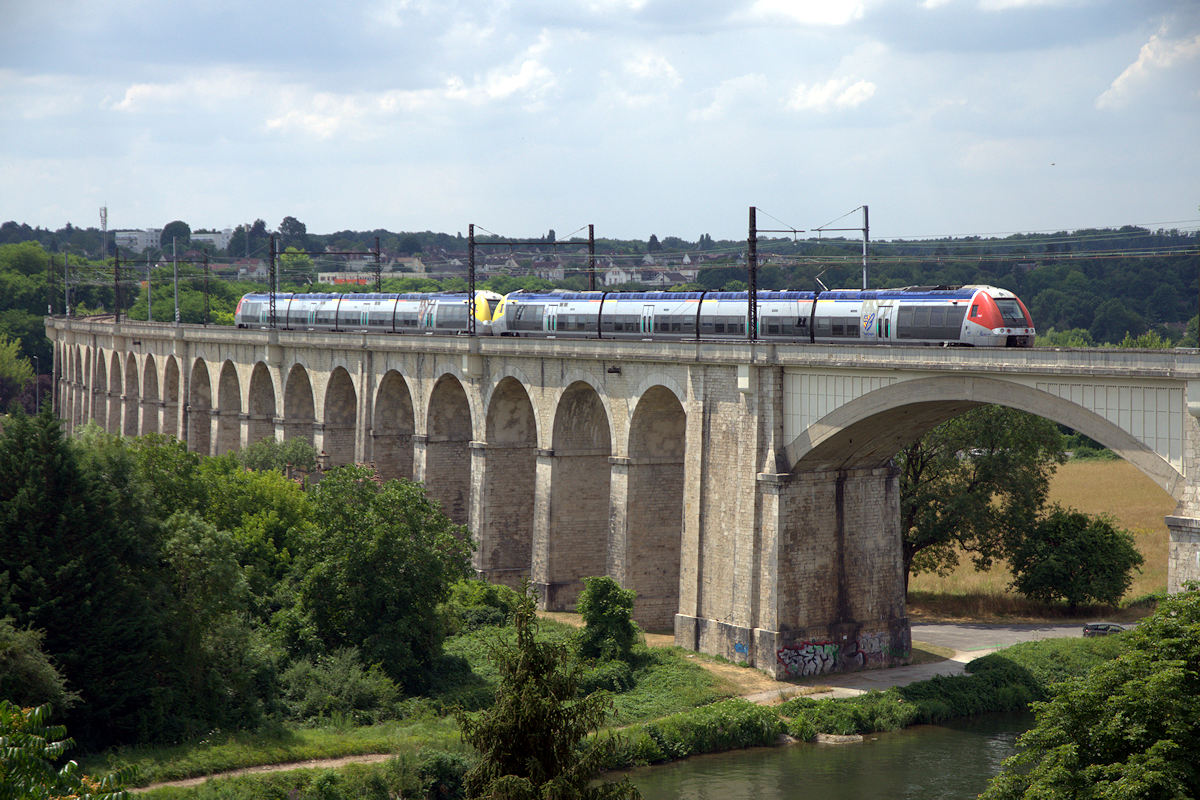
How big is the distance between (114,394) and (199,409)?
1784 cm

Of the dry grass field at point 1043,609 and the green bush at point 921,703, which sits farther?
the dry grass field at point 1043,609

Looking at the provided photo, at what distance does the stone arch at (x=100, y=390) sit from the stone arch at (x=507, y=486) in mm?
56302

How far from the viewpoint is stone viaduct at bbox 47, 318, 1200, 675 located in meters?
32.0

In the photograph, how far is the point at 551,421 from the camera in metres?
49.1

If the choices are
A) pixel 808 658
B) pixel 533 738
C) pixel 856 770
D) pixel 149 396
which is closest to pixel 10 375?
pixel 149 396

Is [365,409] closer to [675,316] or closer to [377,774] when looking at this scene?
[675,316]

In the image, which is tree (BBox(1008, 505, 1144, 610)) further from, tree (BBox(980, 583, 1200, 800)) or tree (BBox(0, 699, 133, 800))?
tree (BBox(0, 699, 133, 800))

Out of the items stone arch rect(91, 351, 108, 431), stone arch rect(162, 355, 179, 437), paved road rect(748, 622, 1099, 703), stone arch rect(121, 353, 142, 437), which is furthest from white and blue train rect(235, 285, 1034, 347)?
stone arch rect(91, 351, 108, 431)

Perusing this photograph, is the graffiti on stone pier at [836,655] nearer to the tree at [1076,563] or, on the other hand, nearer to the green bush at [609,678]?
the green bush at [609,678]

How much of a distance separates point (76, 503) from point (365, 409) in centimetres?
3040

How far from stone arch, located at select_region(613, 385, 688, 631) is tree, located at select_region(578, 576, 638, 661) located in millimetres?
4823

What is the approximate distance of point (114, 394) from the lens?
96.7m

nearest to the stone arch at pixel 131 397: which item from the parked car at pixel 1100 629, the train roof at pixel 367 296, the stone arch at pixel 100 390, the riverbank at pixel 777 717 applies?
the stone arch at pixel 100 390

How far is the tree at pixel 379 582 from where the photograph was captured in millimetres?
38500
